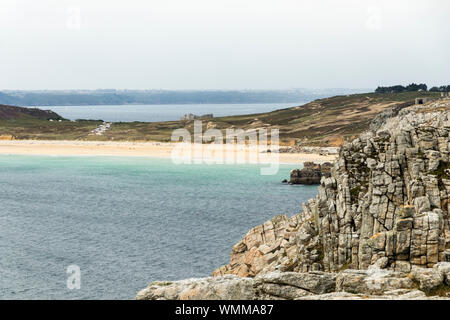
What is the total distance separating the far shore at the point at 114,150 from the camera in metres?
121

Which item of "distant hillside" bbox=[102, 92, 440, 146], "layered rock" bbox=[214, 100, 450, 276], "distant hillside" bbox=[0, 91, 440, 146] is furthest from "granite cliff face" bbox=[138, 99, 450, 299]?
"distant hillside" bbox=[0, 91, 440, 146]

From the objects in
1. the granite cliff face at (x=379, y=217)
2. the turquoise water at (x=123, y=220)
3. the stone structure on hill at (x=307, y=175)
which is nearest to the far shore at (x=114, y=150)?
the turquoise water at (x=123, y=220)

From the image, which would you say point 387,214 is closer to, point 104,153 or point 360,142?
point 360,142

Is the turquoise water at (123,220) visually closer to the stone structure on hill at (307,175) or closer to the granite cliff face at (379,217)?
the stone structure on hill at (307,175)

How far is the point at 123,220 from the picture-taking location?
64562 millimetres

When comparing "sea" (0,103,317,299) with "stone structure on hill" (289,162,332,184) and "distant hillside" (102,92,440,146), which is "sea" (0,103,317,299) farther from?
"distant hillside" (102,92,440,146)

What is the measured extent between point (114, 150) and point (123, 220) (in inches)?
3046

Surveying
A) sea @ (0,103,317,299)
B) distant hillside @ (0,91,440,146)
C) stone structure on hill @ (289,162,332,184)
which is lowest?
sea @ (0,103,317,299)

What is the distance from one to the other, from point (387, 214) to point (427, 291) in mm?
8325

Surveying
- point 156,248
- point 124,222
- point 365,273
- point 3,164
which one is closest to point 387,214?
point 365,273

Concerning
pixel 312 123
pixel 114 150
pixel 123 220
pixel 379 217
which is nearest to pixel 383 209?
pixel 379 217

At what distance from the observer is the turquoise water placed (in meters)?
41.9

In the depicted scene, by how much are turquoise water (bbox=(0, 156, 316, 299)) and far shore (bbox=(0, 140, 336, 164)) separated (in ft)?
29.9
